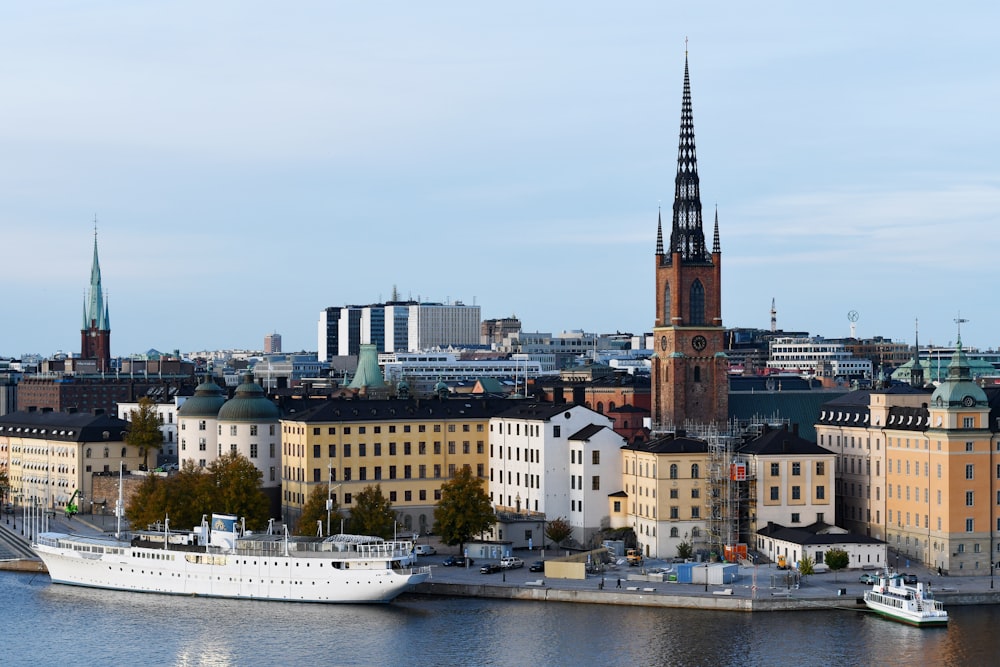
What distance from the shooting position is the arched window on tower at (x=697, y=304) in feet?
465

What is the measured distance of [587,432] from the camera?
128 meters

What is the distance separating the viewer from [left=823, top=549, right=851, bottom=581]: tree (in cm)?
11112

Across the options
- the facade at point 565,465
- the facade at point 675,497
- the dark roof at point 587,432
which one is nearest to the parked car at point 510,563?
A: the facade at point 675,497

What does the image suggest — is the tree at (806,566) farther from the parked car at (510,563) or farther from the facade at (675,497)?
the parked car at (510,563)

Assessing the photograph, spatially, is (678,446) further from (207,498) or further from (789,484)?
(207,498)

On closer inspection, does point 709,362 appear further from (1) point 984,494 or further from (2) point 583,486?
(1) point 984,494

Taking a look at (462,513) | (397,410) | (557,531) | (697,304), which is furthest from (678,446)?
(397,410)

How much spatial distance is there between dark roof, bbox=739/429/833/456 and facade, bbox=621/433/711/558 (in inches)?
132

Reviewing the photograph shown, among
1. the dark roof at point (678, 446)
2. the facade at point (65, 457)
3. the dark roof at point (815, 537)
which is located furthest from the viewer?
the facade at point (65, 457)

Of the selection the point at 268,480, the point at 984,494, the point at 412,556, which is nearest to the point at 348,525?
the point at 412,556

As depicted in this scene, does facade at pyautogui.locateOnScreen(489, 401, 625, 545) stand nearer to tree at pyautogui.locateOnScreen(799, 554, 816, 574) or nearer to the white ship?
the white ship

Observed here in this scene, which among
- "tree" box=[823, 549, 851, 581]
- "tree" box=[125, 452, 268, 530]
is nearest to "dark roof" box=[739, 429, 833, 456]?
"tree" box=[823, 549, 851, 581]

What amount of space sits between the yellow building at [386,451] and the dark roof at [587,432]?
11.2 m

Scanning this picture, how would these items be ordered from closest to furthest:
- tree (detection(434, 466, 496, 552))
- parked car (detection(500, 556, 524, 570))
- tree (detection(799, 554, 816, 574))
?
tree (detection(799, 554, 816, 574)), parked car (detection(500, 556, 524, 570)), tree (detection(434, 466, 496, 552))
